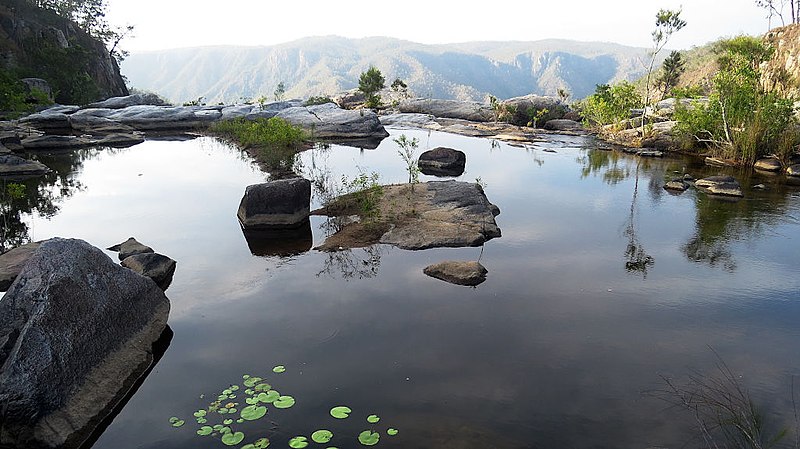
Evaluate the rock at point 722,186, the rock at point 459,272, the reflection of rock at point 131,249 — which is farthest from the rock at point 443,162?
Answer: the reflection of rock at point 131,249

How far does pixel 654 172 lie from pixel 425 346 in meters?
13.9

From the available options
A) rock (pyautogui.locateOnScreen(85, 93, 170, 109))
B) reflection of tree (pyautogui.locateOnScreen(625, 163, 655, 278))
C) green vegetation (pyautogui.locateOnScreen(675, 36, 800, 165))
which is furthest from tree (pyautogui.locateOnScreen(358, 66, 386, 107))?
reflection of tree (pyautogui.locateOnScreen(625, 163, 655, 278))

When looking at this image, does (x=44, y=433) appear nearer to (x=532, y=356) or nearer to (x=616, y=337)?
(x=532, y=356)

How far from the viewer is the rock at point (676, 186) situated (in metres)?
14.0

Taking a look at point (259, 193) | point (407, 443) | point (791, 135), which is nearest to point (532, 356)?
point (407, 443)

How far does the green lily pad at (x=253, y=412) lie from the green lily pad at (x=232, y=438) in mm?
199

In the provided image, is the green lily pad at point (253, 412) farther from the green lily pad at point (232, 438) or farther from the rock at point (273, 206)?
the rock at point (273, 206)

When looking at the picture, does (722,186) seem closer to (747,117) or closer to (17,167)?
(747,117)

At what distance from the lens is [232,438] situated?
4.25m

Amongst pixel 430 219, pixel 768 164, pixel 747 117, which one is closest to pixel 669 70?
pixel 747 117

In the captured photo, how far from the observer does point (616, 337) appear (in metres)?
5.98

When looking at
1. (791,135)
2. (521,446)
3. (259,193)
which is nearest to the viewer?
(521,446)

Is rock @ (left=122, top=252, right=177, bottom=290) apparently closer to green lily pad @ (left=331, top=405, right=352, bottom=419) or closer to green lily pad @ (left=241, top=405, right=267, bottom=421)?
green lily pad @ (left=241, top=405, right=267, bottom=421)

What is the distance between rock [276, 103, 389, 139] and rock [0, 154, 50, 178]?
38.1 ft
